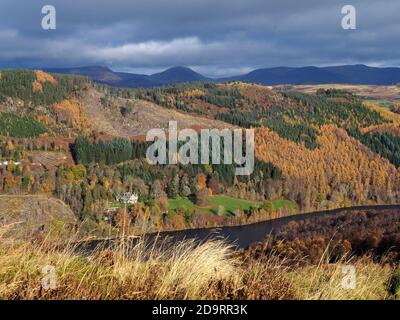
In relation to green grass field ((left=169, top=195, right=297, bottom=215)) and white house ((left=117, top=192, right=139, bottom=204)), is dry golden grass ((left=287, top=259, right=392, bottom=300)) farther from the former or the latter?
green grass field ((left=169, top=195, right=297, bottom=215))

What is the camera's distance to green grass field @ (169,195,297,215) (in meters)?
130

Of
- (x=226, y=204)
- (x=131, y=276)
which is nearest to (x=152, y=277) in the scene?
(x=131, y=276)

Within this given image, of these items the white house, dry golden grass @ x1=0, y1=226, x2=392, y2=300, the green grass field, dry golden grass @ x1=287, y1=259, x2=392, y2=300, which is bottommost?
the green grass field

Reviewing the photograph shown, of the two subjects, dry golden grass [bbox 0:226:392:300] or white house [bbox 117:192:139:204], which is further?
white house [bbox 117:192:139:204]

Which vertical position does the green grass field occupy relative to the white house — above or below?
below

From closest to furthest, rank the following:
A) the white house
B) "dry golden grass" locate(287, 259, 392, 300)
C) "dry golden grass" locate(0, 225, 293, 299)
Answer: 1. "dry golden grass" locate(0, 225, 293, 299)
2. "dry golden grass" locate(287, 259, 392, 300)
3. the white house

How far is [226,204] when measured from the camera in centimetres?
13712

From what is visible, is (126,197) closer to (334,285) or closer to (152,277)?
(334,285)

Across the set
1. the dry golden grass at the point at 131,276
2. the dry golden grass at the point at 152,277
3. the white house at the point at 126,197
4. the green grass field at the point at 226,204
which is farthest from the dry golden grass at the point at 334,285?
the green grass field at the point at 226,204

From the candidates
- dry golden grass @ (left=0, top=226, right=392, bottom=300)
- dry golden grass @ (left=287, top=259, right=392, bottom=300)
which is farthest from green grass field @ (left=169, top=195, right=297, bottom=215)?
dry golden grass @ (left=0, top=226, right=392, bottom=300)

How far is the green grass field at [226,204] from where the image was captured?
425ft

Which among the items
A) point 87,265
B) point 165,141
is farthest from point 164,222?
point 87,265

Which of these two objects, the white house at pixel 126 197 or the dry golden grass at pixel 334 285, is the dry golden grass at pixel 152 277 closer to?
the dry golden grass at pixel 334 285
